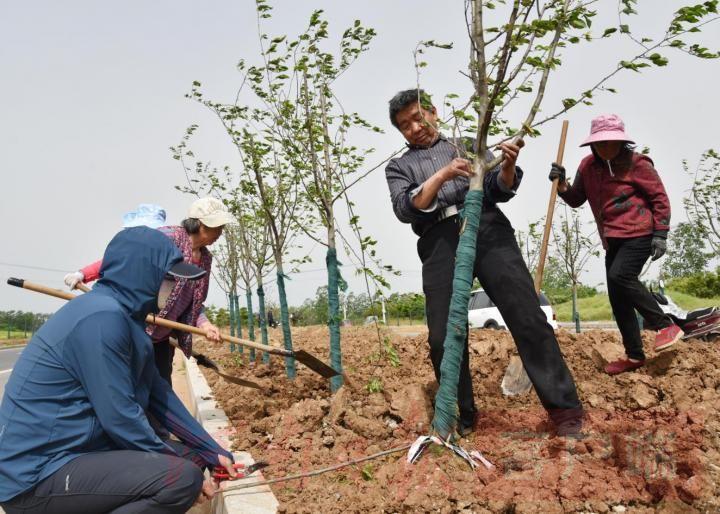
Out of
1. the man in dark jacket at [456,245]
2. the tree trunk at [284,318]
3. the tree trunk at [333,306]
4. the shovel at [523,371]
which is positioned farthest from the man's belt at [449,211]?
the tree trunk at [284,318]

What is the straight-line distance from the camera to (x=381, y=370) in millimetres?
5984

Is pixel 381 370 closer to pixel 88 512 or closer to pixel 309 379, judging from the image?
pixel 309 379

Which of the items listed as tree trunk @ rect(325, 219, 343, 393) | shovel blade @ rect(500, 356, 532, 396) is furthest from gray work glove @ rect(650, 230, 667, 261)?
tree trunk @ rect(325, 219, 343, 393)

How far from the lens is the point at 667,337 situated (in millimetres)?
3902

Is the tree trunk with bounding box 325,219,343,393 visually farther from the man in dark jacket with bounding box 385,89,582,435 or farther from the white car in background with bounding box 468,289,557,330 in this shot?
the white car in background with bounding box 468,289,557,330

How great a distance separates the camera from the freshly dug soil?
2.28 m

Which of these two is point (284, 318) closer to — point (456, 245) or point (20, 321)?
point (456, 245)

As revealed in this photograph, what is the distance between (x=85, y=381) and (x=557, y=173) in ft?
10.9

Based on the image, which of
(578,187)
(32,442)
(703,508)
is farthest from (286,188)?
(703,508)

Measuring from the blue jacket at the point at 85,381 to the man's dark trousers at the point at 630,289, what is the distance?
302cm

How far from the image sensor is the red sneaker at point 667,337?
3.87m

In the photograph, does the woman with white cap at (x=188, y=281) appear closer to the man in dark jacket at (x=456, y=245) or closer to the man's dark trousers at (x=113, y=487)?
the man in dark jacket at (x=456, y=245)

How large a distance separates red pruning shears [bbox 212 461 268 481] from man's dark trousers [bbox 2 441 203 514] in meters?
0.64

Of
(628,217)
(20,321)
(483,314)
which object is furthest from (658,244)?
(20,321)
